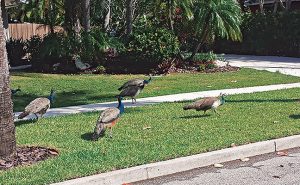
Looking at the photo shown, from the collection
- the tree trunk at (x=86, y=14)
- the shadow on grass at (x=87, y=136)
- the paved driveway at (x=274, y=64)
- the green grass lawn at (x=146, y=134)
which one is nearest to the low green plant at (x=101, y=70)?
the tree trunk at (x=86, y=14)

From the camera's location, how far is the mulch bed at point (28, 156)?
702 centimetres

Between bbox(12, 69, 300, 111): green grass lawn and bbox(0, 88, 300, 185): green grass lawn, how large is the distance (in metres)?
2.45

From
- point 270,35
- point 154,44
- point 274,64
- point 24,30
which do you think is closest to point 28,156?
point 154,44

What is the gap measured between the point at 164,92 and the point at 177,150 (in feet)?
22.3

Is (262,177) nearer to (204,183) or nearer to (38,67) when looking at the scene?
(204,183)

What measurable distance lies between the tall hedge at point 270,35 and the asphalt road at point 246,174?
65.0 ft

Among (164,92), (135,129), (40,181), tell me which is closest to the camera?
(40,181)

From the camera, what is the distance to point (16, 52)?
888 inches

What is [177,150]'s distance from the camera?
7480 mm

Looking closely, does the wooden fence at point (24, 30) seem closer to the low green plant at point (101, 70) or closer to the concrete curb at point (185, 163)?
the low green plant at point (101, 70)

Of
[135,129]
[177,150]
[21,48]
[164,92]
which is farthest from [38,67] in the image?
[177,150]

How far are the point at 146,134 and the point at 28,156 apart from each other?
209 cm

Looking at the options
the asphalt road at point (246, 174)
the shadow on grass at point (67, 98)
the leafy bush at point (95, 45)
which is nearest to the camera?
the asphalt road at point (246, 174)

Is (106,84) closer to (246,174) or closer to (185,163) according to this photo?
(185,163)
